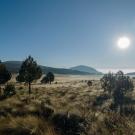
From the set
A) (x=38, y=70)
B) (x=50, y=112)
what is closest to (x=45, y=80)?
(x=38, y=70)

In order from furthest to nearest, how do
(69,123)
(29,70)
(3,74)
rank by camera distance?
(29,70) → (3,74) → (69,123)

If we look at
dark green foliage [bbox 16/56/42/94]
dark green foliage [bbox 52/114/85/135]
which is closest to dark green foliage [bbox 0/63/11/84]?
dark green foliage [bbox 16/56/42/94]

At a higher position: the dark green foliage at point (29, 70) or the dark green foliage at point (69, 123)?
the dark green foliage at point (29, 70)

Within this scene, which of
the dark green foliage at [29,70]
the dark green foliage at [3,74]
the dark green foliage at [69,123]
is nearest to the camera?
the dark green foliage at [69,123]

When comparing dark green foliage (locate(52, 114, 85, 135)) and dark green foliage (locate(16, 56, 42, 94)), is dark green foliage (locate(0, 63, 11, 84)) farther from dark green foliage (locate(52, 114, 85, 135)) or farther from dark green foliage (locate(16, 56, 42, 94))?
dark green foliage (locate(52, 114, 85, 135))

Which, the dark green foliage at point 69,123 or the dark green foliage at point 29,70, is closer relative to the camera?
the dark green foliage at point 69,123

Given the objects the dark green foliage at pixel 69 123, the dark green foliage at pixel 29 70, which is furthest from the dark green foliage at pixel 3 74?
the dark green foliage at pixel 69 123

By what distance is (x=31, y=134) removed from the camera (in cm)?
786

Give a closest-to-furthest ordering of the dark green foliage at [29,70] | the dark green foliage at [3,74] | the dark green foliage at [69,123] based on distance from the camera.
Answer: the dark green foliage at [69,123] → the dark green foliage at [3,74] → the dark green foliage at [29,70]

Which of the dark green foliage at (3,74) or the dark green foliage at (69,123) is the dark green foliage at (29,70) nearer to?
the dark green foliage at (3,74)

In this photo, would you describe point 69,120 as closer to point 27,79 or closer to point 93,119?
point 93,119

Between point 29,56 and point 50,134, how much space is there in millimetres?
44356

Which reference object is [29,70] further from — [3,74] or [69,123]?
[69,123]

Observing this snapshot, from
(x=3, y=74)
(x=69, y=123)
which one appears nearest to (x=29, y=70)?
(x=3, y=74)
